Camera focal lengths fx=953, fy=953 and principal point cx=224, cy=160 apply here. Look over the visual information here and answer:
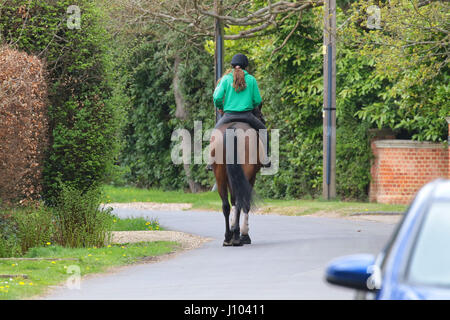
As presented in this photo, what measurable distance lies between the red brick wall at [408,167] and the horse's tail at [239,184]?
11485mm

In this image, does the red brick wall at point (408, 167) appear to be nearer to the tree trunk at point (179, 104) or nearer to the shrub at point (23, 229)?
the tree trunk at point (179, 104)

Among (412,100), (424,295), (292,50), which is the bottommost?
(424,295)

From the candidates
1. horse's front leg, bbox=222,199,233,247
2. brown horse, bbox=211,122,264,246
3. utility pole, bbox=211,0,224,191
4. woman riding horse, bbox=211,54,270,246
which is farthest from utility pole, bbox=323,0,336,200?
brown horse, bbox=211,122,264,246

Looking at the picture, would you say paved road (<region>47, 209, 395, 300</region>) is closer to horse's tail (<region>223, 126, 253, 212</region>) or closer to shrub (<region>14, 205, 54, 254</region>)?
horse's tail (<region>223, 126, 253, 212</region>)

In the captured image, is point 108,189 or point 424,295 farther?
point 108,189

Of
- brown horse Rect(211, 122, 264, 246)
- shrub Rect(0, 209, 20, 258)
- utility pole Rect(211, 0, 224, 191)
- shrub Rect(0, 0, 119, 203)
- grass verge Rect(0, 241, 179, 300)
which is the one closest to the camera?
grass verge Rect(0, 241, 179, 300)

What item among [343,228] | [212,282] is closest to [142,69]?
[343,228]

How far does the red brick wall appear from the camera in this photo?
24.3 m

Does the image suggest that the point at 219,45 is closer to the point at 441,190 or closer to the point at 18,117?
the point at 18,117

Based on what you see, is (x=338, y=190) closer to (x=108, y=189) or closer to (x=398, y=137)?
(x=398, y=137)

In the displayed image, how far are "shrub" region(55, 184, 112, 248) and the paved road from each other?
1.50 metres

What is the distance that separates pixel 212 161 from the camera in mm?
13805

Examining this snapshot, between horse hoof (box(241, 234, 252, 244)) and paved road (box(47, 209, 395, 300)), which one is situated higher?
horse hoof (box(241, 234, 252, 244))

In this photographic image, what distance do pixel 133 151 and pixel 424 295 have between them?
110 feet
